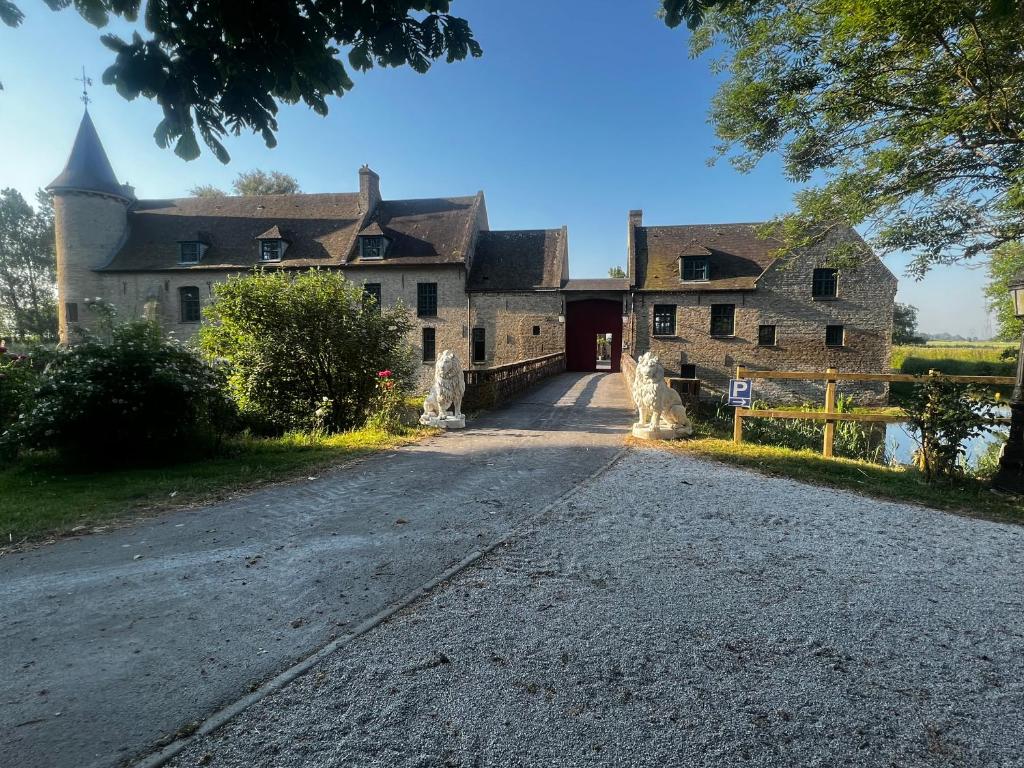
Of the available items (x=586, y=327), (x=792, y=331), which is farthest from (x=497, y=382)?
(x=792, y=331)

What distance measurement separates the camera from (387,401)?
10242mm

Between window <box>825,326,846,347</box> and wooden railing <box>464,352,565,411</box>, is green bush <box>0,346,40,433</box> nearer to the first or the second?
wooden railing <box>464,352,565,411</box>

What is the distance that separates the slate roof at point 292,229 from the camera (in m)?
25.6

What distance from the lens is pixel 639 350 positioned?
83.7 ft

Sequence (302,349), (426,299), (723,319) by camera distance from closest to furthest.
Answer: (302,349), (723,319), (426,299)

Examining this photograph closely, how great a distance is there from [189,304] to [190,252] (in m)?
2.77

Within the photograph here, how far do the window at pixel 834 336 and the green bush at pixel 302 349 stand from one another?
2322cm

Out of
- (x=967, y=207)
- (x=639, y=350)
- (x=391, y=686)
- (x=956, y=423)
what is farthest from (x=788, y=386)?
(x=391, y=686)

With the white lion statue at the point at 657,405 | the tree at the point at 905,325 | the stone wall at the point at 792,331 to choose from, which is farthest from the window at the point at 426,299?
the tree at the point at 905,325

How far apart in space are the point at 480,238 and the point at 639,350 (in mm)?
11329

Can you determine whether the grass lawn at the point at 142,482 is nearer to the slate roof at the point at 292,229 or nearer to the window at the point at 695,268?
the slate roof at the point at 292,229

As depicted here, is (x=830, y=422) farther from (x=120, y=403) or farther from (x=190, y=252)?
(x=190, y=252)

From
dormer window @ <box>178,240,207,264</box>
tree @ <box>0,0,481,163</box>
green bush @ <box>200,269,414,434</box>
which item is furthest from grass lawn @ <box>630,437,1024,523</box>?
dormer window @ <box>178,240,207,264</box>

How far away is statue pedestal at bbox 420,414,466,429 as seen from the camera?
31.7ft
